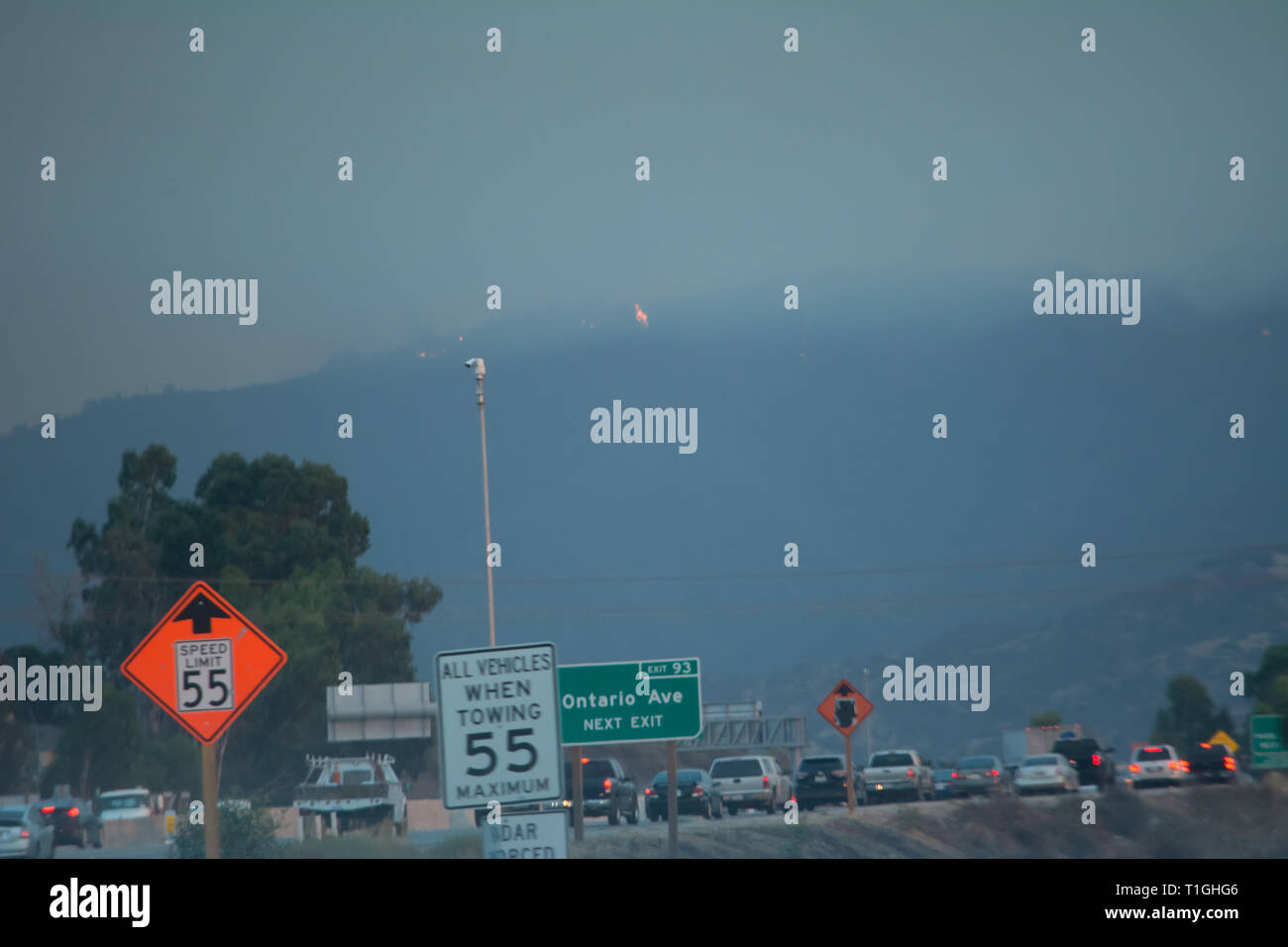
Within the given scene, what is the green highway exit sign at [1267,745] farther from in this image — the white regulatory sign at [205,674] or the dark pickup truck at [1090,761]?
the white regulatory sign at [205,674]

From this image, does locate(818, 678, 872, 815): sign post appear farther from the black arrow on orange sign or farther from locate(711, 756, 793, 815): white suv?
the black arrow on orange sign

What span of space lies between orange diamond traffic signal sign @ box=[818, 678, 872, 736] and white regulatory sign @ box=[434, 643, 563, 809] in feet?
63.3

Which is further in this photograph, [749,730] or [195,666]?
[749,730]

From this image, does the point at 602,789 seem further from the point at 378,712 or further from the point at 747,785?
the point at 378,712

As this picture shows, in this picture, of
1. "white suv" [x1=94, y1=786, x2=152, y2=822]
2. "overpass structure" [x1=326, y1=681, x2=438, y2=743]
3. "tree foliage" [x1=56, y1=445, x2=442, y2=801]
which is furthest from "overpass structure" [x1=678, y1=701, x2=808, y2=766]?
"white suv" [x1=94, y1=786, x2=152, y2=822]

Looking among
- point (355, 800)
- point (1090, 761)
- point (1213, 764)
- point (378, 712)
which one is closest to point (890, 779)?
point (1090, 761)

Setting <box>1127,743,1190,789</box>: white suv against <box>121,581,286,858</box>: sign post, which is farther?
<box>1127,743,1190,789</box>: white suv

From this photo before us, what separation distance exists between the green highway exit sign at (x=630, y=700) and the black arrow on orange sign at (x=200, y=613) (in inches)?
275

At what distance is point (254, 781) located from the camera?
201 ft

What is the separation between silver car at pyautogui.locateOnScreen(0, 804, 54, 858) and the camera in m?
28.0

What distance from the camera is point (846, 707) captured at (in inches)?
1174

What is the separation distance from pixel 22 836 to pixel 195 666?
1842 cm
